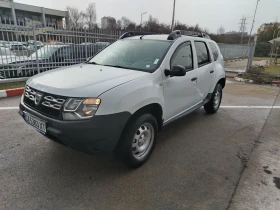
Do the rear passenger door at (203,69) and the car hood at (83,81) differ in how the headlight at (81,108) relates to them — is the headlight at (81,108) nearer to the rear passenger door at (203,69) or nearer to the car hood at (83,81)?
the car hood at (83,81)

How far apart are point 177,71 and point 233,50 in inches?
1035

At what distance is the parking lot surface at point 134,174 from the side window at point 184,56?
4.33 ft

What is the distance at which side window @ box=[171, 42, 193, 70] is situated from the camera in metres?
3.23

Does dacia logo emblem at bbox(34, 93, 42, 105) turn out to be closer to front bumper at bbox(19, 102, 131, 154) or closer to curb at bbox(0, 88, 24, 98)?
front bumper at bbox(19, 102, 131, 154)

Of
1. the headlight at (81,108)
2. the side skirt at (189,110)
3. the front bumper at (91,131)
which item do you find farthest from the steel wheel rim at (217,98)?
the headlight at (81,108)

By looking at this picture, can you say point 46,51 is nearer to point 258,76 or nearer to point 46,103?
point 46,103

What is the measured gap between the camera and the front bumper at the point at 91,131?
2137 millimetres

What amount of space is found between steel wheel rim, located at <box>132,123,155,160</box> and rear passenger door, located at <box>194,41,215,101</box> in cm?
153

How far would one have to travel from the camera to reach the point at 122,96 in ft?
7.55

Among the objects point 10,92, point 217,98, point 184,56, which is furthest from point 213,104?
point 10,92

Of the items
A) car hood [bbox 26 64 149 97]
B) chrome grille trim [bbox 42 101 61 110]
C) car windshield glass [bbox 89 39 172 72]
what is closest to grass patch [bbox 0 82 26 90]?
car windshield glass [bbox 89 39 172 72]

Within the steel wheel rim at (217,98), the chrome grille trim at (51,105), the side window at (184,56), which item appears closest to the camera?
the chrome grille trim at (51,105)

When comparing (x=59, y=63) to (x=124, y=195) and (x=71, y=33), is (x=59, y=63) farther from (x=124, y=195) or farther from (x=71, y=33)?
(x=124, y=195)

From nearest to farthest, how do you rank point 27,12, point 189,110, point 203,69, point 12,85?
point 189,110 → point 203,69 → point 12,85 → point 27,12
